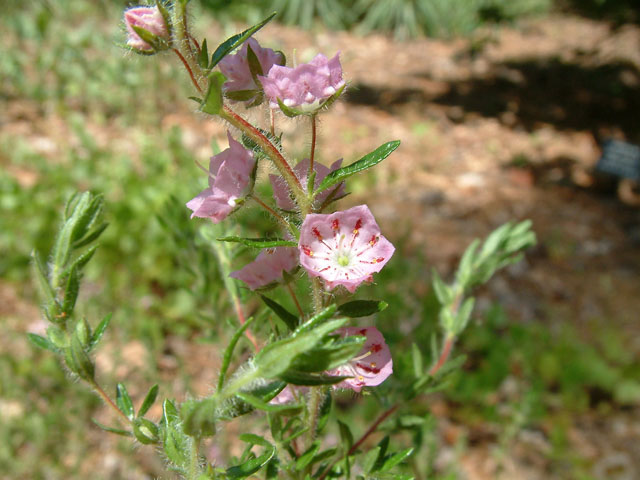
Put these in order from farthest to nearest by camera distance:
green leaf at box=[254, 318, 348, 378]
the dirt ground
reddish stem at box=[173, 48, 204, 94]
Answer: the dirt ground → reddish stem at box=[173, 48, 204, 94] → green leaf at box=[254, 318, 348, 378]

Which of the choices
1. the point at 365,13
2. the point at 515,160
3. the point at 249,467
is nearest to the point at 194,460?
the point at 249,467

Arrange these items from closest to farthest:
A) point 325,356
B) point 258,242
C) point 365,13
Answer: point 325,356, point 258,242, point 365,13

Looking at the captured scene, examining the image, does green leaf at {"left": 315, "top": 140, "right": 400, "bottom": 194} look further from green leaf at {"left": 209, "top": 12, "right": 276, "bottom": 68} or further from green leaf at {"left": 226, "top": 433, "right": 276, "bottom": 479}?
green leaf at {"left": 226, "top": 433, "right": 276, "bottom": 479}

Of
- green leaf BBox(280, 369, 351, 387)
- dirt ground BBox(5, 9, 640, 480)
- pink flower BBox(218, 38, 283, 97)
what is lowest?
dirt ground BBox(5, 9, 640, 480)

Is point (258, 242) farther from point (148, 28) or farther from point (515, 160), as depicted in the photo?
point (515, 160)

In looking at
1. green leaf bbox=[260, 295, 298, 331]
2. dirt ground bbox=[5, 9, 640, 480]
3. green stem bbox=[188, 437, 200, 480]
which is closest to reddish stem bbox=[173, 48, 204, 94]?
green leaf bbox=[260, 295, 298, 331]

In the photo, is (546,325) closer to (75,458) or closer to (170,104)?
(75,458)

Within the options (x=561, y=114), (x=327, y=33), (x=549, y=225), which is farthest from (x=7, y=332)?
(x=327, y=33)
